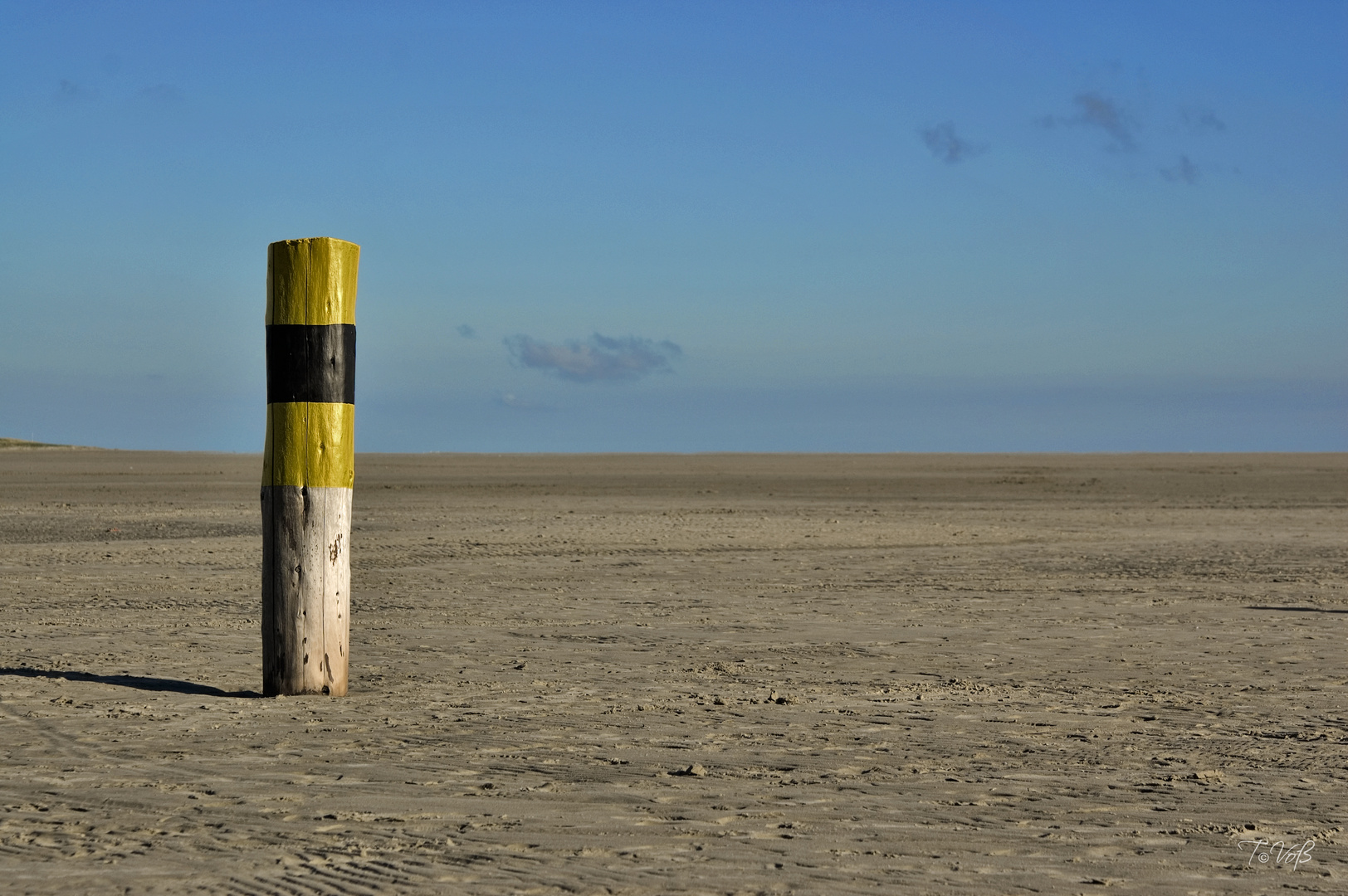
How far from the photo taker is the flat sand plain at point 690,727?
12.5 ft

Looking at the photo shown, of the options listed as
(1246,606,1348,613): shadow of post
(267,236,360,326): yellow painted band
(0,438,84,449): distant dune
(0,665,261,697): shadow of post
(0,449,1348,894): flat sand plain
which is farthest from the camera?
(0,438,84,449): distant dune

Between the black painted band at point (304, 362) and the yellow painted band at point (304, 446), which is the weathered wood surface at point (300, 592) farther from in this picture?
the black painted band at point (304, 362)

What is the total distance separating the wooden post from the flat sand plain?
272 millimetres

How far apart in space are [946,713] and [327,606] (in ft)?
9.46

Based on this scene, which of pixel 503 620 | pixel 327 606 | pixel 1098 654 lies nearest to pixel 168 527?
pixel 503 620

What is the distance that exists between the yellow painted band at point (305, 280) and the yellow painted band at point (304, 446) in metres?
0.41

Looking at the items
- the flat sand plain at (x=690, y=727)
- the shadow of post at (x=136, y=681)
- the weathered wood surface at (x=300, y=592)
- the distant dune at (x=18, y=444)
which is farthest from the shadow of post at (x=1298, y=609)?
the distant dune at (x=18, y=444)

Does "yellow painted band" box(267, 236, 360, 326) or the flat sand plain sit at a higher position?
"yellow painted band" box(267, 236, 360, 326)

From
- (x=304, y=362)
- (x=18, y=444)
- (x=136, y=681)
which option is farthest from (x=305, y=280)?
(x=18, y=444)

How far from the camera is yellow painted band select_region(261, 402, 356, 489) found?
6.30 meters

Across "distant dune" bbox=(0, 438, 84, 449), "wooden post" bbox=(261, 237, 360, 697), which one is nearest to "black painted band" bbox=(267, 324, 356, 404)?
"wooden post" bbox=(261, 237, 360, 697)

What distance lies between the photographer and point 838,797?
4473 millimetres

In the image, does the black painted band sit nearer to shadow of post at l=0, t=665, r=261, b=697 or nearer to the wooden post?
the wooden post

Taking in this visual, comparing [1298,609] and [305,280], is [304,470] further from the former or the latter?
[1298,609]
